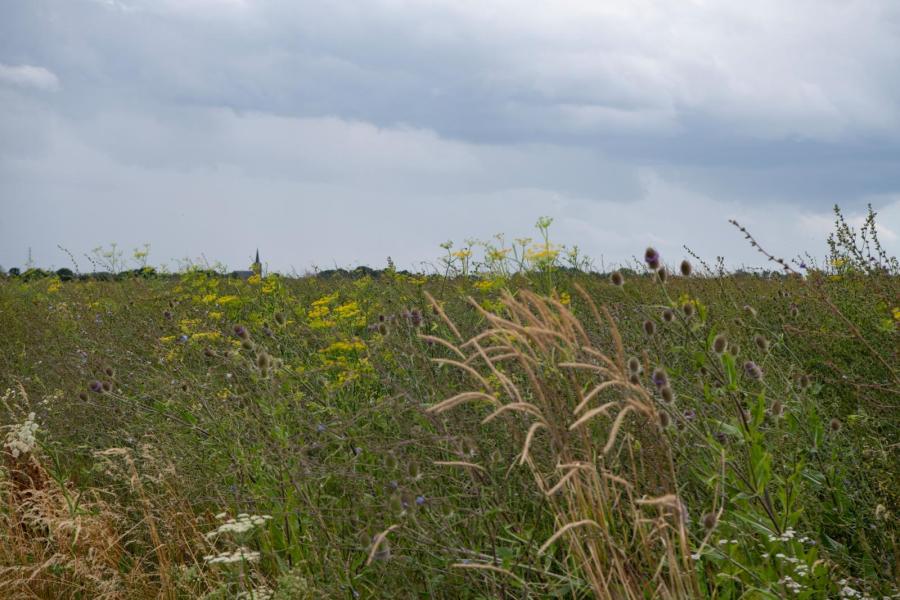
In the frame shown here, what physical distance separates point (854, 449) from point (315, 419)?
2.46 metres

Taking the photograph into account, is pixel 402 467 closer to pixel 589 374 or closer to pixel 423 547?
pixel 423 547

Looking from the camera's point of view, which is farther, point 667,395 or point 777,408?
point 777,408

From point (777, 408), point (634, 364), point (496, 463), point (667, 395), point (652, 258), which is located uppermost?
point (652, 258)

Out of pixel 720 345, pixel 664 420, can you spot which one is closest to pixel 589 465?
pixel 664 420

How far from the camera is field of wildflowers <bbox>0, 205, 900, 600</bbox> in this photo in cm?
245

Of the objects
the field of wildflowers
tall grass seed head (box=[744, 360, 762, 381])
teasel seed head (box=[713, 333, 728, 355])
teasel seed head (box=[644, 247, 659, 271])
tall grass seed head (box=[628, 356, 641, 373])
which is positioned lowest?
the field of wildflowers

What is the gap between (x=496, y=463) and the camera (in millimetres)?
3211

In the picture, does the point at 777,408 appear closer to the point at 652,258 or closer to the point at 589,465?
the point at 652,258

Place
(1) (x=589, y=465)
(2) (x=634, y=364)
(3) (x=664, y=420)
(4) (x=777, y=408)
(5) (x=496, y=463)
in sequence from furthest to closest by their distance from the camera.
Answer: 1. (5) (x=496, y=463)
2. (4) (x=777, y=408)
3. (2) (x=634, y=364)
4. (3) (x=664, y=420)
5. (1) (x=589, y=465)

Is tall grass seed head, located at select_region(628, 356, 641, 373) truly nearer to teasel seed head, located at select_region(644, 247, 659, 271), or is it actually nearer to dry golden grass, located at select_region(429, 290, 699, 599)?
dry golden grass, located at select_region(429, 290, 699, 599)

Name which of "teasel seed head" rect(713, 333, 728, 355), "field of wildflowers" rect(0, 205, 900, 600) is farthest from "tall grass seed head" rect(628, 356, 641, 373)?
"teasel seed head" rect(713, 333, 728, 355)

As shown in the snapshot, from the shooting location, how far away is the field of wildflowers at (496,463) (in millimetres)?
2453

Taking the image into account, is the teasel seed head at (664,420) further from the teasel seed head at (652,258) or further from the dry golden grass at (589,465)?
the teasel seed head at (652,258)

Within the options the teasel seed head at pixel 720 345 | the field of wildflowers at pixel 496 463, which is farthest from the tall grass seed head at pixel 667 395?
the teasel seed head at pixel 720 345
